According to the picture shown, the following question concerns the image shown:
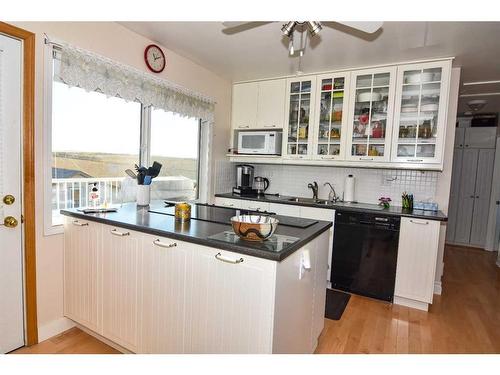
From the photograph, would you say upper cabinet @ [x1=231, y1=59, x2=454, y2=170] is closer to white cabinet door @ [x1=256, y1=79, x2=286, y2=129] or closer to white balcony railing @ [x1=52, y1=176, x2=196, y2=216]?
white cabinet door @ [x1=256, y1=79, x2=286, y2=129]

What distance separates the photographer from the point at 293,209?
325cm

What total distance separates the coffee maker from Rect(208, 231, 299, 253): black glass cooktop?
2.18m

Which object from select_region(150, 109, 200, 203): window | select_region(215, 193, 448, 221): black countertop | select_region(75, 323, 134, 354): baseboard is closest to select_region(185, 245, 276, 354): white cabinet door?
select_region(75, 323, 134, 354): baseboard

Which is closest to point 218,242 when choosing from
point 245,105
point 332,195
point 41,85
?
point 41,85

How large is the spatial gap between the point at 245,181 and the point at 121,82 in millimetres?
1952

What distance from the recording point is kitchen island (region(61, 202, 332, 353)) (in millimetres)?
1352

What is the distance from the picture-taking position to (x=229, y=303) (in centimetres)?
141

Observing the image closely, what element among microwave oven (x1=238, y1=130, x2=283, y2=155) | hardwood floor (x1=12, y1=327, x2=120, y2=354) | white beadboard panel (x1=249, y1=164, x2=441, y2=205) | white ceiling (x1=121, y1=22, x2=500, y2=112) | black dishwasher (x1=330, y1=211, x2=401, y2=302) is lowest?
hardwood floor (x1=12, y1=327, x2=120, y2=354)

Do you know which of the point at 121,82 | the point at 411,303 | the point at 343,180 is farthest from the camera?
the point at 343,180

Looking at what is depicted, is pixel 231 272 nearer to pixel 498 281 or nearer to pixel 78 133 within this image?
pixel 78 133

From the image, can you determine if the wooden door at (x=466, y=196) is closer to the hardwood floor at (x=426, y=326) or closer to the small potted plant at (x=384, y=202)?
the hardwood floor at (x=426, y=326)

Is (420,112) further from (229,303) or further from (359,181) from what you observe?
(229,303)
